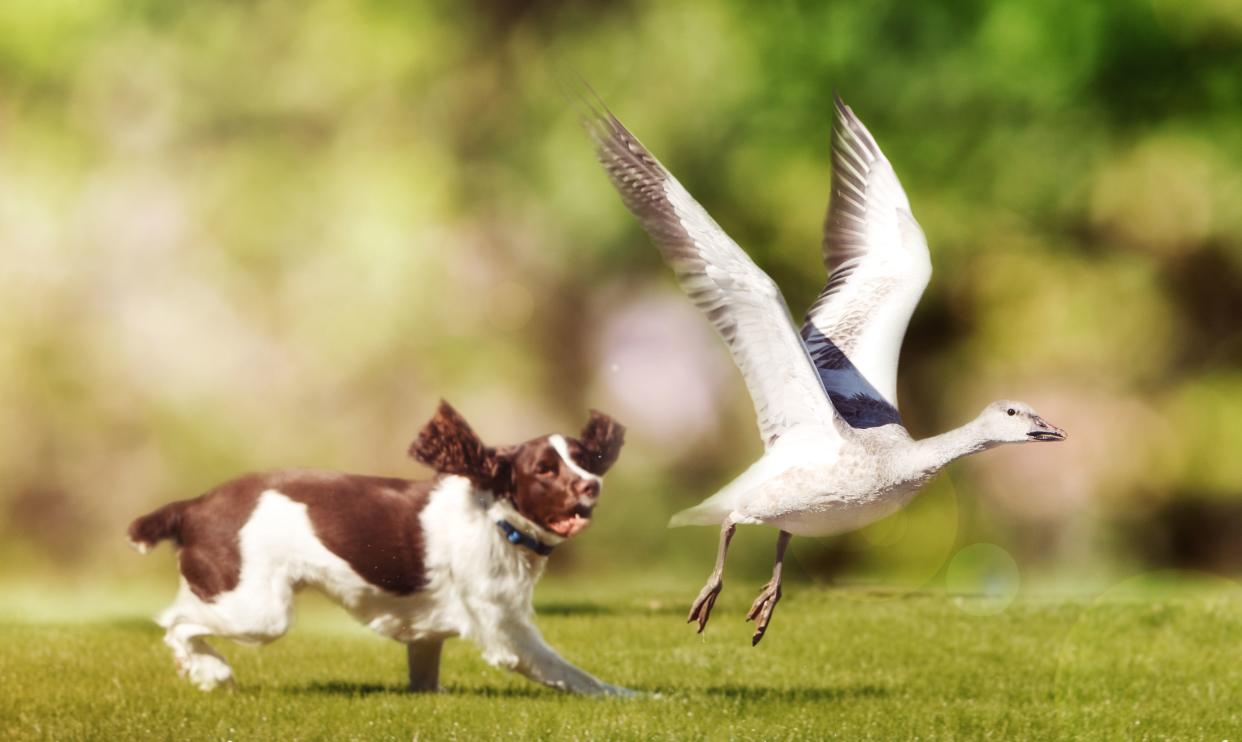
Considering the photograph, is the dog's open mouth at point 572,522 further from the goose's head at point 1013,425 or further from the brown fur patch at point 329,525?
the goose's head at point 1013,425

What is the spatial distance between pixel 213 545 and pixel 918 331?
6406 mm

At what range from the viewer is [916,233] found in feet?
16.9

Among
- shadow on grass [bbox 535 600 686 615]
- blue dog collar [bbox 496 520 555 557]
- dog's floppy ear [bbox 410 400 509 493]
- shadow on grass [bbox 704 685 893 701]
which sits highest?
dog's floppy ear [bbox 410 400 509 493]

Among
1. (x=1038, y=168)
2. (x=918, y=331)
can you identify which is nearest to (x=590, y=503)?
(x=918, y=331)

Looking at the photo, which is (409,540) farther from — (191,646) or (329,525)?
(191,646)

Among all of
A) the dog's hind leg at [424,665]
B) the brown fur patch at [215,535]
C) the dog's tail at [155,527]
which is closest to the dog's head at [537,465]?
the brown fur patch at [215,535]

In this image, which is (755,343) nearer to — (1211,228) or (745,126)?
(745,126)

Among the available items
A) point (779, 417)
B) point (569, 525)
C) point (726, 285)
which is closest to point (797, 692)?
point (569, 525)

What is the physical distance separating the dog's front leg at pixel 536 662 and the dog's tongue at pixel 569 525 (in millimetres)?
417

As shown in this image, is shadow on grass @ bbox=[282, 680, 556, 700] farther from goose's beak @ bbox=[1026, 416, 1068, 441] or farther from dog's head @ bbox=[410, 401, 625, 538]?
goose's beak @ bbox=[1026, 416, 1068, 441]

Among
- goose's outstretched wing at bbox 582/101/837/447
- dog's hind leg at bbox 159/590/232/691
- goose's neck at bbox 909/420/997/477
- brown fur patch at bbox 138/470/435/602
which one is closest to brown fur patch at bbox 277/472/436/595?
brown fur patch at bbox 138/470/435/602

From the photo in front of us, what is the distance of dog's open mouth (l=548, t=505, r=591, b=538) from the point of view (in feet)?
16.3

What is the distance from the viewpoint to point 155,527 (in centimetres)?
520

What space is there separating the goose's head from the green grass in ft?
4.91
